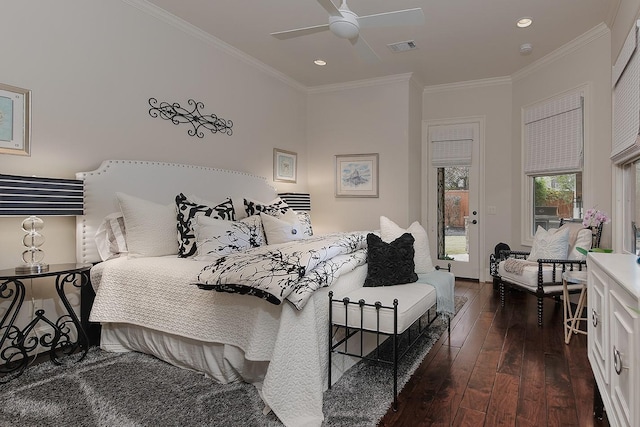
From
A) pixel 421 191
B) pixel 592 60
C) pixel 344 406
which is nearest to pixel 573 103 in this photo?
pixel 592 60

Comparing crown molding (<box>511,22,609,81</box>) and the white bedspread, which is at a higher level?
crown molding (<box>511,22,609,81</box>)

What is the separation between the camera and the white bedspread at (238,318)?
6.15 feet

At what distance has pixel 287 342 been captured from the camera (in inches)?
74.9

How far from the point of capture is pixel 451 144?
5574 mm

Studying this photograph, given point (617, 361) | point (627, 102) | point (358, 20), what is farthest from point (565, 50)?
point (617, 361)

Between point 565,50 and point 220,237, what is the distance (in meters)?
4.22

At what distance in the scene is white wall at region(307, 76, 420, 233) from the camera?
16.8ft

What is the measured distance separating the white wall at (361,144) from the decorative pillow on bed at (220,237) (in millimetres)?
2526

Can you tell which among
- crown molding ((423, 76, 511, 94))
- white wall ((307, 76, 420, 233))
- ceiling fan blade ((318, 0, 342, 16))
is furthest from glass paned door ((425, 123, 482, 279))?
ceiling fan blade ((318, 0, 342, 16))

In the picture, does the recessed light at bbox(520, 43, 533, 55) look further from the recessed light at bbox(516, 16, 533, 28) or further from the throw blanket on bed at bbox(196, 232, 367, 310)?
the throw blanket on bed at bbox(196, 232, 367, 310)

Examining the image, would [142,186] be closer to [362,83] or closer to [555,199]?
[362,83]

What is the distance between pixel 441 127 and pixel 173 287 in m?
4.59

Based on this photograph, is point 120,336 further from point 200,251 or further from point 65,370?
point 200,251

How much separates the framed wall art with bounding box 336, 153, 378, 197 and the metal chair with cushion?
1986mm
